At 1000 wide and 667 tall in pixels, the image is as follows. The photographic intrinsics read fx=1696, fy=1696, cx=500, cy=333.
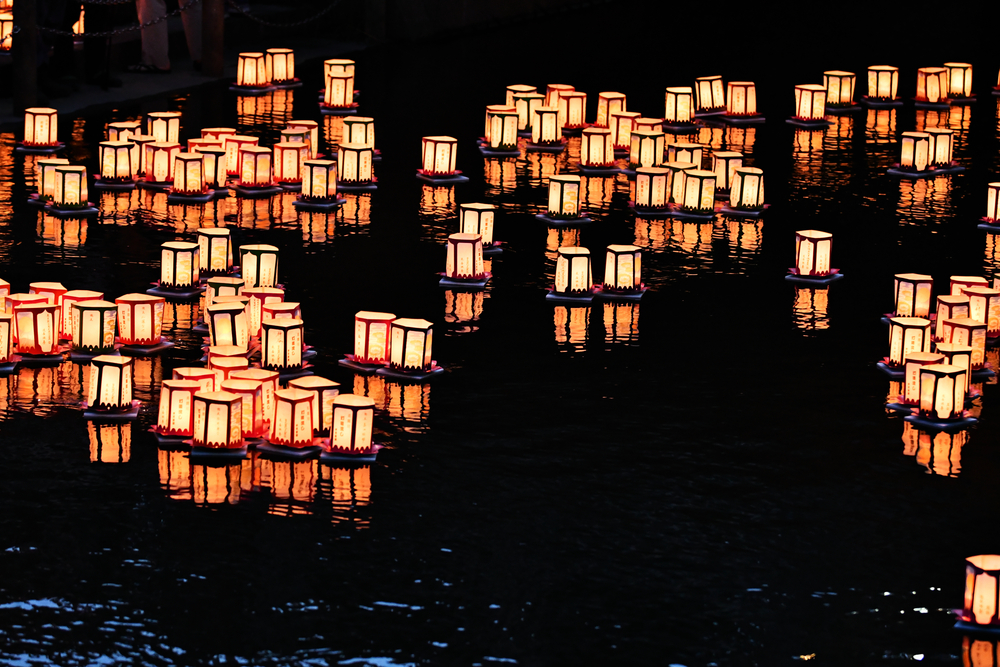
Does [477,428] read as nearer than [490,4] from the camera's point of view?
Yes

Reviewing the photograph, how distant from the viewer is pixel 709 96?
2231 centimetres

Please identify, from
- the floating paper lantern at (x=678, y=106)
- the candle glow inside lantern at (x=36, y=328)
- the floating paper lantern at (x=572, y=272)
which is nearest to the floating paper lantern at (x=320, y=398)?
the candle glow inside lantern at (x=36, y=328)

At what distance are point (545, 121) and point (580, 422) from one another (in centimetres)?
942

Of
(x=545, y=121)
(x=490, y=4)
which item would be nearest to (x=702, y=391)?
(x=545, y=121)

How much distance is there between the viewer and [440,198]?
58.0 ft

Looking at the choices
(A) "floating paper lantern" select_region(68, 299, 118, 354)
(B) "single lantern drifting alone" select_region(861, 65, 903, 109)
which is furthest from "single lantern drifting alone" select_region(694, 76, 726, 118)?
(A) "floating paper lantern" select_region(68, 299, 118, 354)

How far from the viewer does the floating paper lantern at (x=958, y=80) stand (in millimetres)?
23891

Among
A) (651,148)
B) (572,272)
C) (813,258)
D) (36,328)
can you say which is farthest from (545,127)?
(36,328)

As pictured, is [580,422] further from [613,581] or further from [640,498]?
[613,581]

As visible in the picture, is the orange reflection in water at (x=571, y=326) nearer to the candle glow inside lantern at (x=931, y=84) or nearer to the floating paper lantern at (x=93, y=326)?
the floating paper lantern at (x=93, y=326)

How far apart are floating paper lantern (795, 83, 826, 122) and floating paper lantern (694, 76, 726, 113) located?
1.00m

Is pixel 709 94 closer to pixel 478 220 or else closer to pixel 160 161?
pixel 478 220

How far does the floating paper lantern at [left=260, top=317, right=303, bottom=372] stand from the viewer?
1184 cm

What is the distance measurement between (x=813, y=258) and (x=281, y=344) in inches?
211
